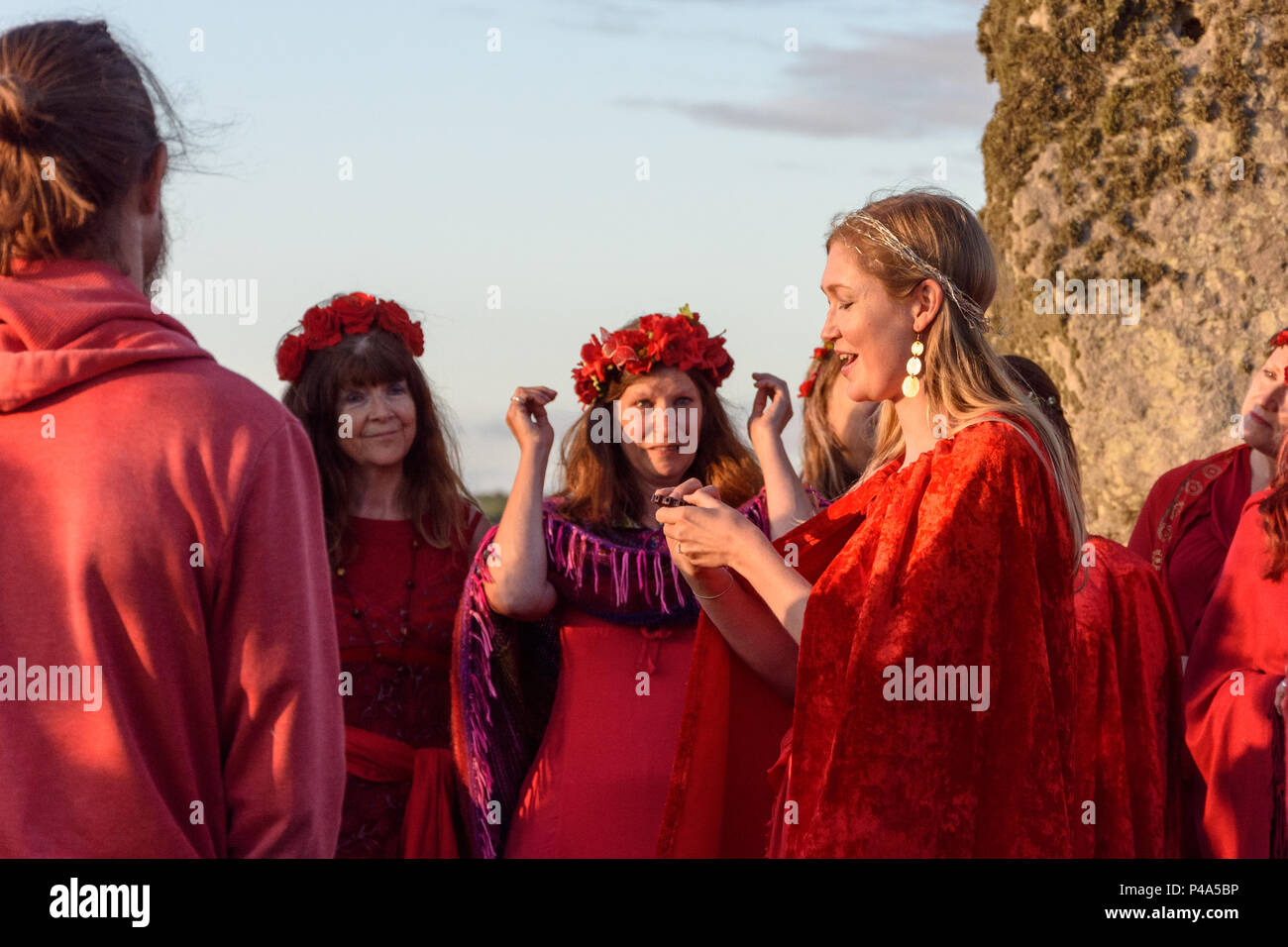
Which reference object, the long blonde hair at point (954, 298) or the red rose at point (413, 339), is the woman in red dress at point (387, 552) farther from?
the long blonde hair at point (954, 298)

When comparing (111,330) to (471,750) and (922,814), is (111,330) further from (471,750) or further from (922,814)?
(471,750)

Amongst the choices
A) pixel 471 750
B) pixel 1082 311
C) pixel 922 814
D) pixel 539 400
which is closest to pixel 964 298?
pixel 922 814

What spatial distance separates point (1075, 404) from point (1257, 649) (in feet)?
7.19

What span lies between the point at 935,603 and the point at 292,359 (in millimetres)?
2546

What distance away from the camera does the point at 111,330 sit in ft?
6.75

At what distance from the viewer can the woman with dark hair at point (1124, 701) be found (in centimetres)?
377

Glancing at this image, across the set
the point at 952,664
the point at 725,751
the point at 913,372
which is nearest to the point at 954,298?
the point at 913,372

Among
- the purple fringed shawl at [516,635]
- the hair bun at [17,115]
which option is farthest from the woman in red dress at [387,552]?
the hair bun at [17,115]

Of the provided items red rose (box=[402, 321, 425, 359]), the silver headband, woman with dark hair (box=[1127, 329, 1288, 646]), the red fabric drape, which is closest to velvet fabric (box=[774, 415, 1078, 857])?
the red fabric drape

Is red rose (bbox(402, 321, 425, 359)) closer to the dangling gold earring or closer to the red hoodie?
the dangling gold earring

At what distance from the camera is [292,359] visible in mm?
4613

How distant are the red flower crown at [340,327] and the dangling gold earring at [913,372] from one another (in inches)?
80.1

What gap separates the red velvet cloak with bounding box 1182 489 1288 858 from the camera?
402 cm

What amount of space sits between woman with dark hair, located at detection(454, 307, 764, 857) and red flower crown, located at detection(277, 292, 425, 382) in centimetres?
50
